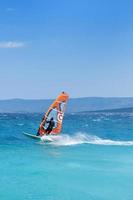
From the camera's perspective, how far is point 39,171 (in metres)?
15.7

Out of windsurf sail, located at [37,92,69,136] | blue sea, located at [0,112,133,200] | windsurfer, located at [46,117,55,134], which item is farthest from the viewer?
windsurf sail, located at [37,92,69,136]

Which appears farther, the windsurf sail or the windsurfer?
the windsurf sail

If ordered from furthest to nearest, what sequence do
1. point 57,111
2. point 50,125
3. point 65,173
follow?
1. point 57,111
2. point 50,125
3. point 65,173

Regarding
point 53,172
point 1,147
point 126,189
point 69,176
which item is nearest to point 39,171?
point 53,172

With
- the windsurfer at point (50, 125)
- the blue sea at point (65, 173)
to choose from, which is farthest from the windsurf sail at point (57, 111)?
the blue sea at point (65, 173)

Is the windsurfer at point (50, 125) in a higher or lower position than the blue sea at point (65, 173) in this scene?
higher

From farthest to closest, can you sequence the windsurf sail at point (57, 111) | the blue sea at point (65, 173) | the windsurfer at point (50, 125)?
the windsurf sail at point (57, 111) < the windsurfer at point (50, 125) < the blue sea at point (65, 173)

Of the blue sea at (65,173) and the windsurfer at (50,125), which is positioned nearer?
the blue sea at (65,173)

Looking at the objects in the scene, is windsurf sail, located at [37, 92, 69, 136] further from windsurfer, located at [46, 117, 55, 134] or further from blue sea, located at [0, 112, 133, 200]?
blue sea, located at [0, 112, 133, 200]

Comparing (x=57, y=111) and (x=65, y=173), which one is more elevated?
(x=57, y=111)

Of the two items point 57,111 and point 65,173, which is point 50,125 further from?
point 65,173

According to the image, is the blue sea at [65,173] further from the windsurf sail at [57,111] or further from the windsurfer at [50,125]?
the windsurf sail at [57,111]

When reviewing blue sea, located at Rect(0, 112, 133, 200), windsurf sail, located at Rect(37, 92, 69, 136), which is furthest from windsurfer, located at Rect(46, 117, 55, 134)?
blue sea, located at Rect(0, 112, 133, 200)

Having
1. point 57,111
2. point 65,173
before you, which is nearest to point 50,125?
point 57,111
